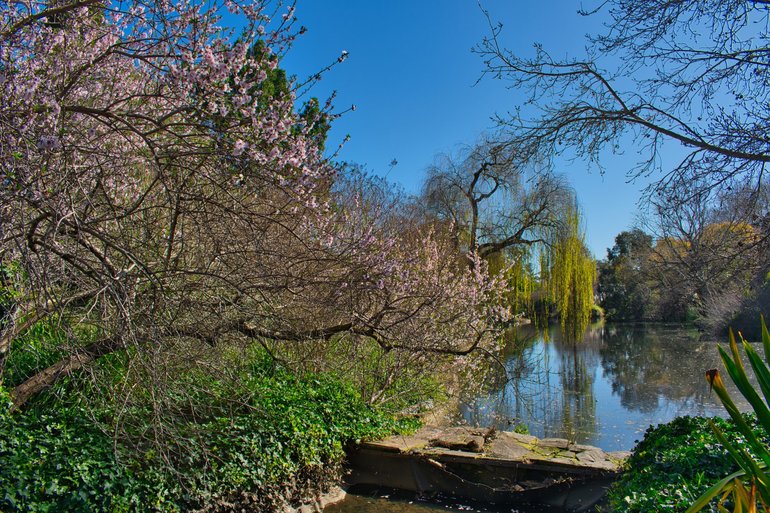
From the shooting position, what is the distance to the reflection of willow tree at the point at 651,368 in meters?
11.3

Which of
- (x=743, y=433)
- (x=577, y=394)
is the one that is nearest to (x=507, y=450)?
(x=743, y=433)

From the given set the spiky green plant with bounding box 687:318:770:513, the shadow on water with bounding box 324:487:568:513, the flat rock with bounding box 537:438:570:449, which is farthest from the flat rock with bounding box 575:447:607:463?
the spiky green plant with bounding box 687:318:770:513

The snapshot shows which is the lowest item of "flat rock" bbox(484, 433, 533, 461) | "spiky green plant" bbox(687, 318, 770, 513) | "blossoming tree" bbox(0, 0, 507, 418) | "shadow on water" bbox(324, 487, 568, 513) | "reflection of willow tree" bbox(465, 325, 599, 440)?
"shadow on water" bbox(324, 487, 568, 513)

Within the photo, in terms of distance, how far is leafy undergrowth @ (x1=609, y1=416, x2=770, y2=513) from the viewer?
311cm

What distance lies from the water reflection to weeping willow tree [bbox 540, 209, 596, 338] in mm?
1483

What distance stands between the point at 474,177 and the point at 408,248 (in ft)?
27.0

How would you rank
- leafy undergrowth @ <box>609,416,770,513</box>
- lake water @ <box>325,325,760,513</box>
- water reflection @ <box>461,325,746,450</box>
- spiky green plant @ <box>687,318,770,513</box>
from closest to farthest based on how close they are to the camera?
spiky green plant @ <box>687,318,770,513</box> → leafy undergrowth @ <box>609,416,770,513</box> → lake water @ <box>325,325,760,513</box> → water reflection @ <box>461,325,746,450</box>

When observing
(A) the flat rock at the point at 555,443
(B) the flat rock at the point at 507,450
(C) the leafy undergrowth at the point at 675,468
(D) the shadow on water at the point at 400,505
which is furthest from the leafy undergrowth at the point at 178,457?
(C) the leafy undergrowth at the point at 675,468

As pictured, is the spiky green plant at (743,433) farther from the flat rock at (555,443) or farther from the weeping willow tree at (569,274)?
the weeping willow tree at (569,274)

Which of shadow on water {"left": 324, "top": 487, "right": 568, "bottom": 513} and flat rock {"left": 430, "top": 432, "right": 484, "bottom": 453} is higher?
flat rock {"left": 430, "top": 432, "right": 484, "bottom": 453}

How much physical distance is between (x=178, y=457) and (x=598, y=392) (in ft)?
33.0

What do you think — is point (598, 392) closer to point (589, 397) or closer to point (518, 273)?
point (589, 397)

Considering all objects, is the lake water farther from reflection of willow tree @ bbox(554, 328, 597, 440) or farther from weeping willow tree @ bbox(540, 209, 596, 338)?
weeping willow tree @ bbox(540, 209, 596, 338)

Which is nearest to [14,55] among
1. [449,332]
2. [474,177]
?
[449,332]
